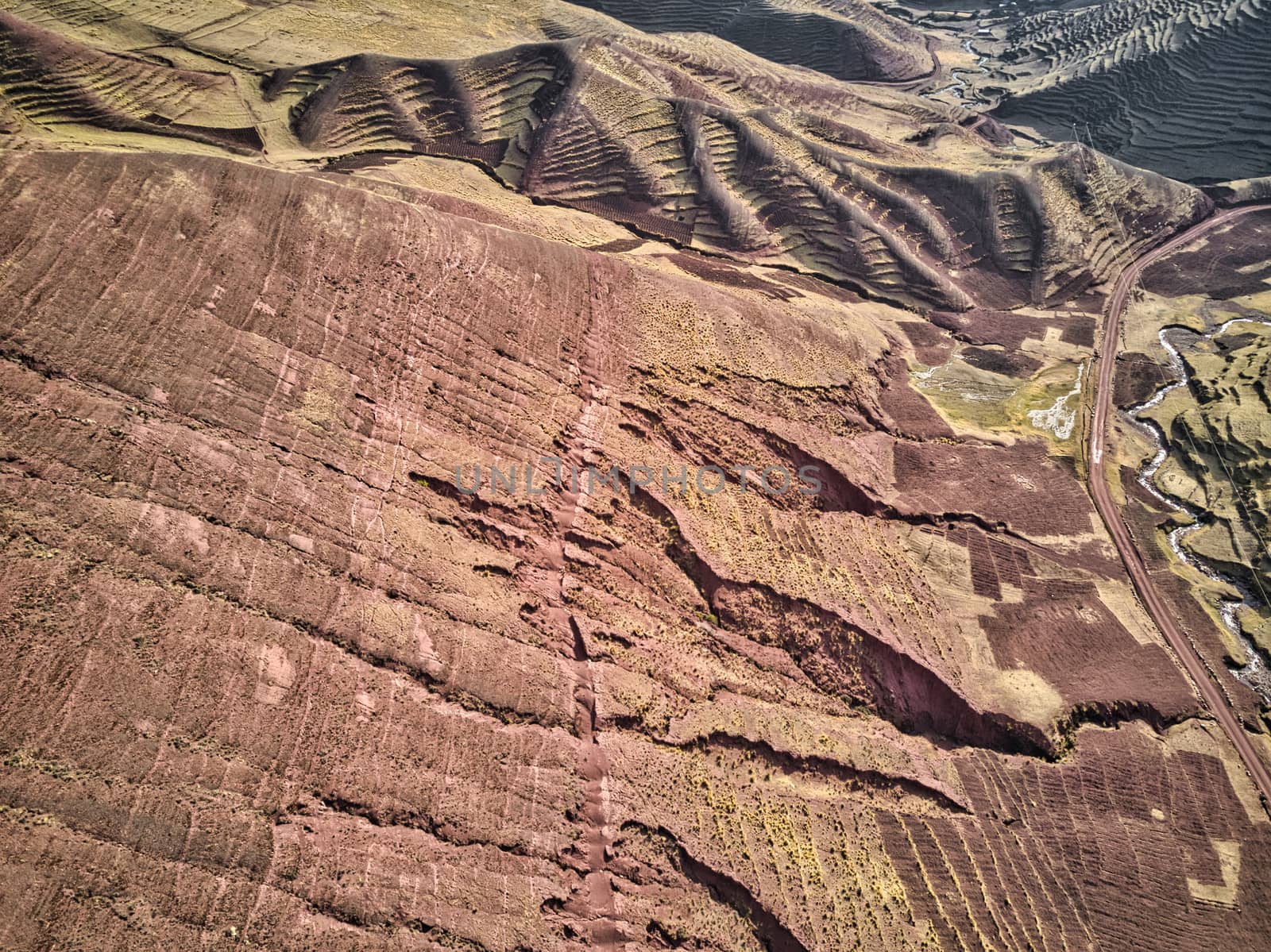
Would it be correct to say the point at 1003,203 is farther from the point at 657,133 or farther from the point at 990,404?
the point at 657,133

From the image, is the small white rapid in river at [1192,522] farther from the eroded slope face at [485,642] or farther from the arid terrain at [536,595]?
the eroded slope face at [485,642]

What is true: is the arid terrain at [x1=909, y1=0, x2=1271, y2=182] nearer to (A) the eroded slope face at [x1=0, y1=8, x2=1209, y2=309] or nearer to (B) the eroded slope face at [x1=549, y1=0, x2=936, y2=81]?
(B) the eroded slope face at [x1=549, y1=0, x2=936, y2=81]

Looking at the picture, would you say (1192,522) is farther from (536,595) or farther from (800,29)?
(800,29)

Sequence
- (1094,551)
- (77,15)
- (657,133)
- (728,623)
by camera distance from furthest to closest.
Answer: (657,133), (77,15), (1094,551), (728,623)

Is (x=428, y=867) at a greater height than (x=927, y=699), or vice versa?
(x=428, y=867)

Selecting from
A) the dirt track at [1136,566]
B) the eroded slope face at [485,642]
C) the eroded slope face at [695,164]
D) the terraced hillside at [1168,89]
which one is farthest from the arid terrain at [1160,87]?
the eroded slope face at [485,642]

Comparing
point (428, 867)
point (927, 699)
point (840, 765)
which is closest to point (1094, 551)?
point (927, 699)
